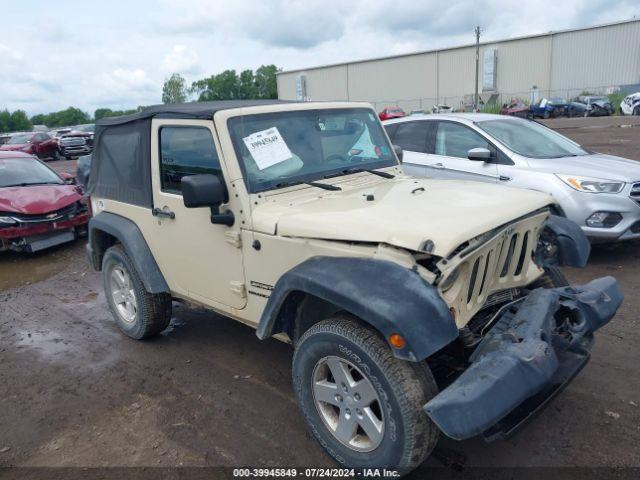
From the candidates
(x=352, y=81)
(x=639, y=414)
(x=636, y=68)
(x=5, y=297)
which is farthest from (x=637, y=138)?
(x=352, y=81)

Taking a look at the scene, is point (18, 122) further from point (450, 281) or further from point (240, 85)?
point (450, 281)

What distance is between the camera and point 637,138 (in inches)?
722

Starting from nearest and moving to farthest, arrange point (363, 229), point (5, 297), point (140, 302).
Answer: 1. point (363, 229)
2. point (140, 302)
3. point (5, 297)

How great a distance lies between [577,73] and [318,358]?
50.6 meters

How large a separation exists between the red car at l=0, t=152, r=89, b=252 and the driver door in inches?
189

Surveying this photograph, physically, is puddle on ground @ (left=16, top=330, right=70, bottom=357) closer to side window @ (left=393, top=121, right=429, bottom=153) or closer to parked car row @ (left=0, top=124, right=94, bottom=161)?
side window @ (left=393, top=121, right=429, bottom=153)

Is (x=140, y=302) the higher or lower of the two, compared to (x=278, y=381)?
higher

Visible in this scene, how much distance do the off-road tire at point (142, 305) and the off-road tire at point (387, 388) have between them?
216 cm

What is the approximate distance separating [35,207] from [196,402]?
590cm

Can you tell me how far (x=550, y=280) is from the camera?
374cm

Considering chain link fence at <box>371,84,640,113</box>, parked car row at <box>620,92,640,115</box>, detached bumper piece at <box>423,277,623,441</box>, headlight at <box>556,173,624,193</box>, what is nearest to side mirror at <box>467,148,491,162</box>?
headlight at <box>556,173,624,193</box>

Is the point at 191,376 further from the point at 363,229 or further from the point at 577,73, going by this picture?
the point at 577,73

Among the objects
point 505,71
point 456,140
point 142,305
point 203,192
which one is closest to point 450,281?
point 203,192

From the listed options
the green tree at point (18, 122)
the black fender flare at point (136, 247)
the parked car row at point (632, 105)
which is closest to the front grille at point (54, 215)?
the black fender flare at point (136, 247)
